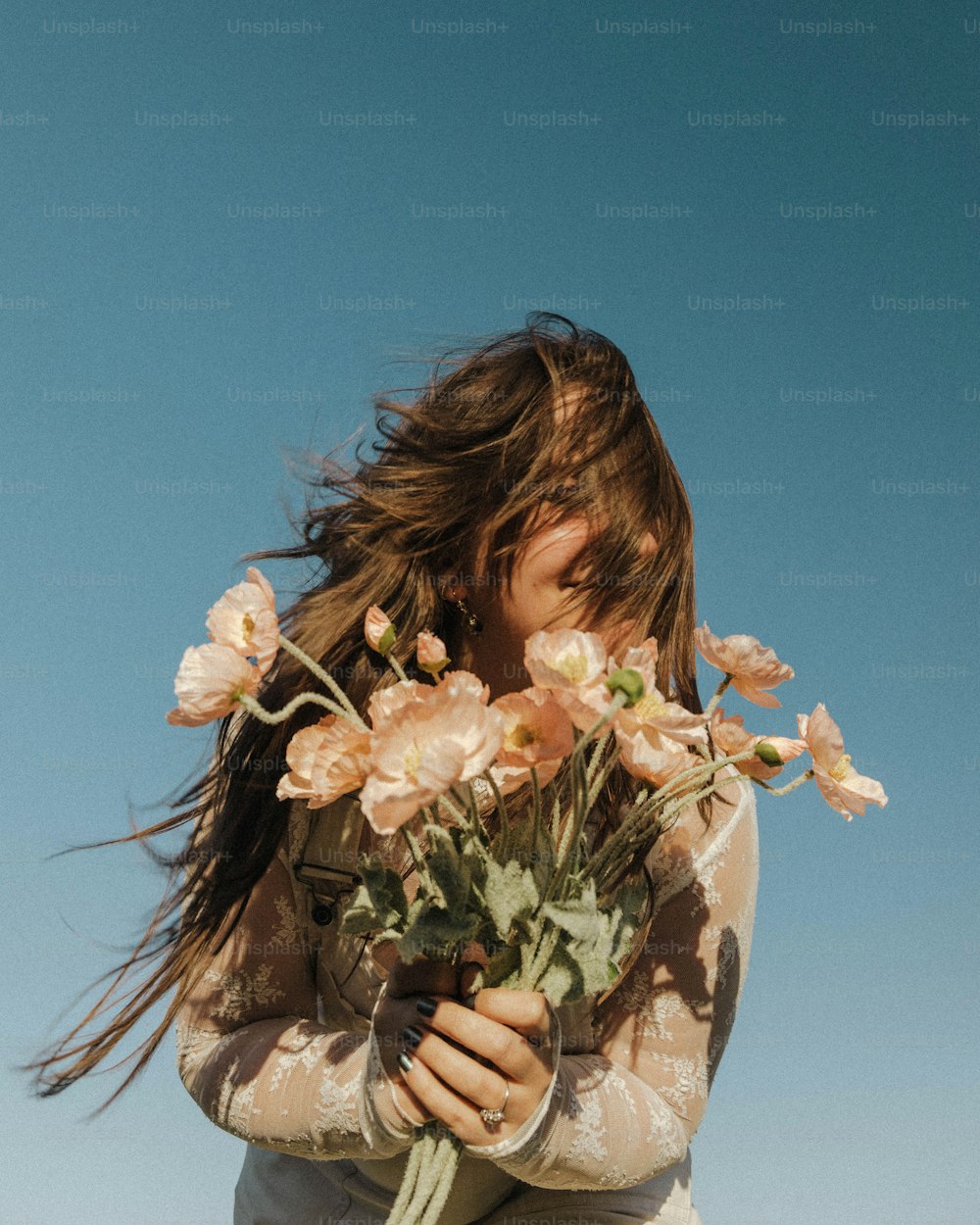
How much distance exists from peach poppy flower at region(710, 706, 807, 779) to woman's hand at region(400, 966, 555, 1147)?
43 cm

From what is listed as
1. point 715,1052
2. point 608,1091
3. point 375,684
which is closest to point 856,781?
point 608,1091

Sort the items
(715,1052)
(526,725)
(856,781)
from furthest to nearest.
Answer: (715,1052), (856,781), (526,725)

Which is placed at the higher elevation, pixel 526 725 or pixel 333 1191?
pixel 526 725

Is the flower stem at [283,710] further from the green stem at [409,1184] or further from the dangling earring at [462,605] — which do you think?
the dangling earring at [462,605]

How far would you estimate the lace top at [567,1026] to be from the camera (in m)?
1.77

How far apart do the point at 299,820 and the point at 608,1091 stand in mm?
781

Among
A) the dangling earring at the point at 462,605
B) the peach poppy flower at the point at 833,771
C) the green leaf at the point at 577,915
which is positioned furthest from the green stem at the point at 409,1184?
the dangling earring at the point at 462,605

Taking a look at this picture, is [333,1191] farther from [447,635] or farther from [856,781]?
[856,781]

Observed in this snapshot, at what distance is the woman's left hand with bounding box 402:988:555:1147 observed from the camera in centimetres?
149

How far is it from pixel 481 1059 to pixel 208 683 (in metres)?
0.61

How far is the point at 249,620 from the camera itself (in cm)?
153

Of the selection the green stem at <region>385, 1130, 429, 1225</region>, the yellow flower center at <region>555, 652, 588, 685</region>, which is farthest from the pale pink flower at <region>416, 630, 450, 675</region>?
the green stem at <region>385, 1130, 429, 1225</region>

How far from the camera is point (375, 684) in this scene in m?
2.20

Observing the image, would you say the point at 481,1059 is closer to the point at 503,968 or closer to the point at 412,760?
the point at 503,968
